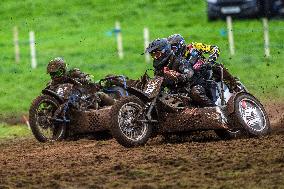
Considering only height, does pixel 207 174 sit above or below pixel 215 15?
below

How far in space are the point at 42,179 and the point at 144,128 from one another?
3705 millimetres

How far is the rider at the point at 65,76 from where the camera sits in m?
18.2

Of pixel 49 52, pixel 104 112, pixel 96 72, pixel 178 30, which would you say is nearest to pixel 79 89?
pixel 104 112

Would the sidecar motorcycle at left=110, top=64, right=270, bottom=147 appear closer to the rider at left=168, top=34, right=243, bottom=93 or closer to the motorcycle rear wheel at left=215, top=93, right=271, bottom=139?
the motorcycle rear wheel at left=215, top=93, right=271, bottom=139

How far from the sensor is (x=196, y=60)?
1653cm

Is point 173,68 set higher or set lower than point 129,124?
higher

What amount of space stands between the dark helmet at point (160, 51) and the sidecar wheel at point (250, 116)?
1323mm

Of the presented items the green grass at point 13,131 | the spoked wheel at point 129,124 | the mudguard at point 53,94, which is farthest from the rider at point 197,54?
the green grass at point 13,131

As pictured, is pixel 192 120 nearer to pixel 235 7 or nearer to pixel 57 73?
pixel 57 73

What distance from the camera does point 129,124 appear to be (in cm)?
1532

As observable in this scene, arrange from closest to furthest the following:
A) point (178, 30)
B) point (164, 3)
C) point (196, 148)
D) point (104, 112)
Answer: point (196, 148) < point (104, 112) < point (178, 30) < point (164, 3)

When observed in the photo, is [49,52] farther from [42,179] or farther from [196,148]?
[42,179]

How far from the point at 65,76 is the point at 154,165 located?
581 cm

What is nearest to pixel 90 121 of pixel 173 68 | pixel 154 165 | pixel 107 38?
pixel 173 68
